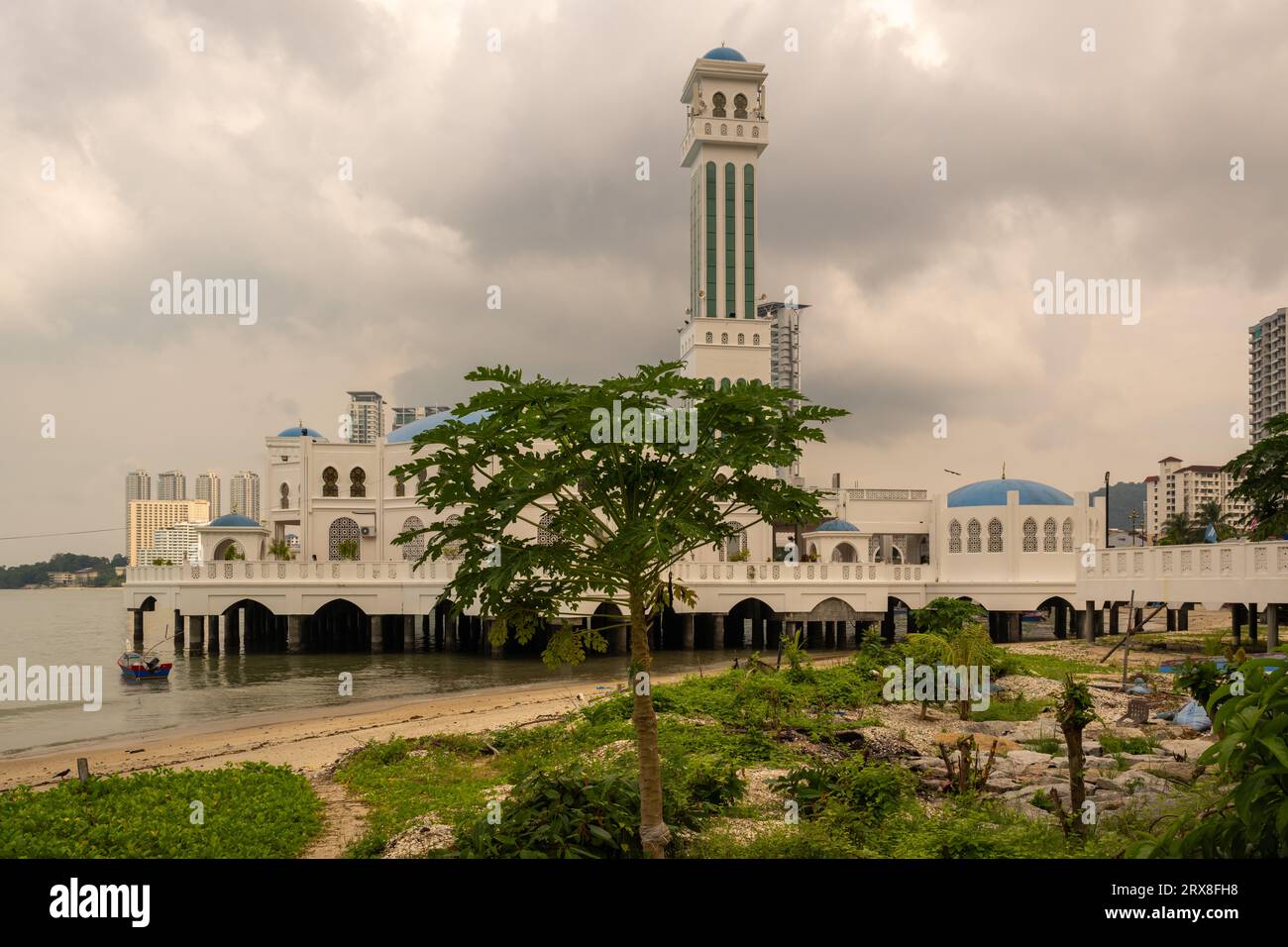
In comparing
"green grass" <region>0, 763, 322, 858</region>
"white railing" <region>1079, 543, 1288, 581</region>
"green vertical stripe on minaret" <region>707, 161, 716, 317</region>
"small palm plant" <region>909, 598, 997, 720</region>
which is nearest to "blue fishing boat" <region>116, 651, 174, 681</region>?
A: "green grass" <region>0, 763, 322, 858</region>

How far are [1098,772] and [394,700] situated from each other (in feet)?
77.2

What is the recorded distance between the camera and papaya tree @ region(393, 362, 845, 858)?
8.10 m

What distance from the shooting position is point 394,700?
31.2 metres

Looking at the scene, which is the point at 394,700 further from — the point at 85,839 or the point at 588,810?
the point at 588,810

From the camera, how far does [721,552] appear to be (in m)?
36.5

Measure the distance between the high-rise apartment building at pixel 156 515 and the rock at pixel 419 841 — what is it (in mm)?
97873

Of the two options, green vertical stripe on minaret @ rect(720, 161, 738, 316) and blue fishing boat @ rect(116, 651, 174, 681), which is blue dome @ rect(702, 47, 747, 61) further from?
blue fishing boat @ rect(116, 651, 174, 681)

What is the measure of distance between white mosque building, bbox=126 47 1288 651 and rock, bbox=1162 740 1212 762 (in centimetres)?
2140

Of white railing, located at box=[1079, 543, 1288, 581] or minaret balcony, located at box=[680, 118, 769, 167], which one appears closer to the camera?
white railing, located at box=[1079, 543, 1288, 581]

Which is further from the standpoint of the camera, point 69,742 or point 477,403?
point 69,742

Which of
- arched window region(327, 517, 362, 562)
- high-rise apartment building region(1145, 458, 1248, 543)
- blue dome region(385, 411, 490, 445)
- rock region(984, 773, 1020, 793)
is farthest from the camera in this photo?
high-rise apartment building region(1145, 458, 1248, 543)

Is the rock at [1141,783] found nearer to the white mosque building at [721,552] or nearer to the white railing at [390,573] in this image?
the white mosque building at [721,552]

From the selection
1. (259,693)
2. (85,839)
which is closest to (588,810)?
(85,839)
